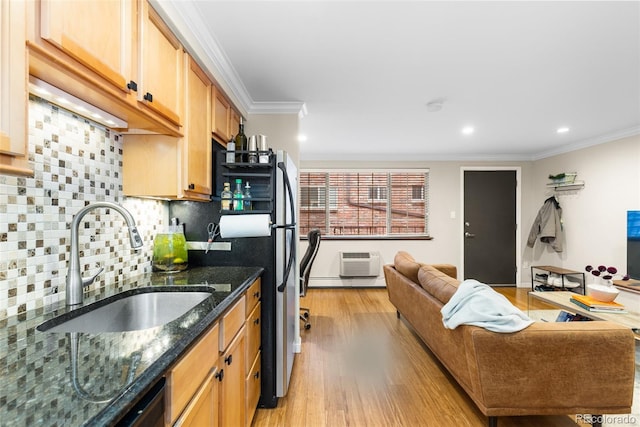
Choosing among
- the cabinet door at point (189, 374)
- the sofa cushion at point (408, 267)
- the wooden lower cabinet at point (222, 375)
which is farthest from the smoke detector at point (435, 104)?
the cabinet door at point (189, 374)

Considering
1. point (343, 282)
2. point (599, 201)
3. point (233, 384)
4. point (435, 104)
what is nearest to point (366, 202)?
point (343, 282)

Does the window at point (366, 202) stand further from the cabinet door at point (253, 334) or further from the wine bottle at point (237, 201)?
the cabinet door at point (253, 334)

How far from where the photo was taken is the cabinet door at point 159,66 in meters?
1.22

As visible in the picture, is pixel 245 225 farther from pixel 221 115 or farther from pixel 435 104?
pixel 435 104

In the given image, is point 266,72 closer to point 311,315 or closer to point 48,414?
point 48,414

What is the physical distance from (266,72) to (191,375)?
2013 mm

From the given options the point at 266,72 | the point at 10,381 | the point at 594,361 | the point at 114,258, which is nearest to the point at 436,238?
the point at 594,361

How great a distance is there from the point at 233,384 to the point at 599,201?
4989mm

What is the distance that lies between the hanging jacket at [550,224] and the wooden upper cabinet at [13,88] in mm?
5829

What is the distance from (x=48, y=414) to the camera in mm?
542

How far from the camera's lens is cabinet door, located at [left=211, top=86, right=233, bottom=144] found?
2033mm

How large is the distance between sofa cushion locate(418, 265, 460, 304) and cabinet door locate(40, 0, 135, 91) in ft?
7.16

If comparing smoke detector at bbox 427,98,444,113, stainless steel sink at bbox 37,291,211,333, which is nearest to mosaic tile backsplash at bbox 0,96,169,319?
stainless steel sink at bbox 37,291,211,333

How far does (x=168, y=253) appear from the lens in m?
1.90
